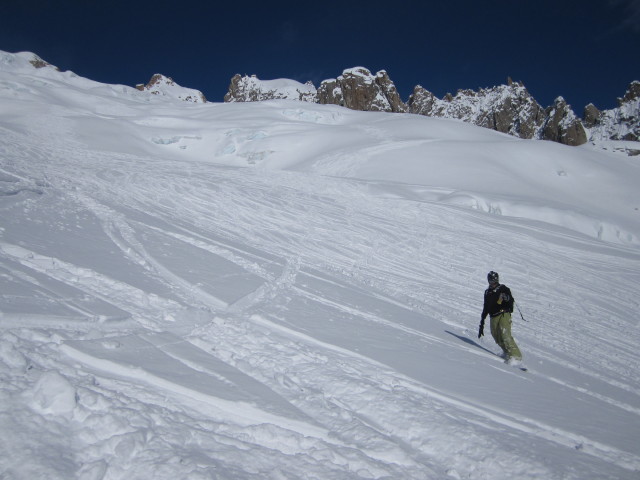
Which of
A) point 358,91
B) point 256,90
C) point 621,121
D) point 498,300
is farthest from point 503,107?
point 498,300

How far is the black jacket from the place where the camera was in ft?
19.7

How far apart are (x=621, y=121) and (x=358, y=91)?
74649 millimetres

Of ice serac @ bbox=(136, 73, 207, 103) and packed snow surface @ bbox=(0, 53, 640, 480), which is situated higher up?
ice serac @ bbox=(136, 73, 207, 103)

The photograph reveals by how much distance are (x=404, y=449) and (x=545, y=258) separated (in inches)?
466

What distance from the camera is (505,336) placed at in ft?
19.2

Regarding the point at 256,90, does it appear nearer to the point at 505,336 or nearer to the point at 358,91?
the point at 358,91

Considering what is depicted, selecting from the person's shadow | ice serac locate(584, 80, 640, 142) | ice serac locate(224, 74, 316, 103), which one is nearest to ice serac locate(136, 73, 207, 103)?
ice serac locate(224, 74, 316, 103)

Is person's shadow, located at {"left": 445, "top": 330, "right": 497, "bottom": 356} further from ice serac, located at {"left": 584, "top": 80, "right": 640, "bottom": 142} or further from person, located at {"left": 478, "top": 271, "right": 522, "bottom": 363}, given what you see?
ice serac, located at {"left": 584, "top": 80, "right": 640, "bottom": 142}

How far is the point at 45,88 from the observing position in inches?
1603

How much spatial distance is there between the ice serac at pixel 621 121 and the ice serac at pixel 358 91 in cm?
6067

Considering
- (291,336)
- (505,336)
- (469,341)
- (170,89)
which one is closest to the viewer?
(291,336)

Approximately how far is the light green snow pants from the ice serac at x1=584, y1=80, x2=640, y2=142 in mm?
123663

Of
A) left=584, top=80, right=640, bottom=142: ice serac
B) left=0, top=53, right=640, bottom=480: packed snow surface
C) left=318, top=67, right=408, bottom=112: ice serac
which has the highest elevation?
left=584, top=80, right=640, bottom=142: ice serac

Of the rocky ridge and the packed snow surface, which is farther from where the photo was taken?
the rocky ridge
